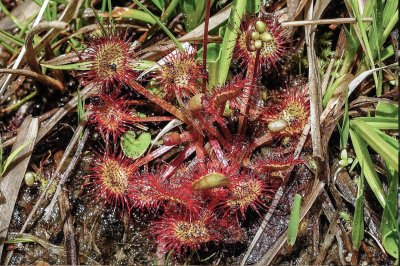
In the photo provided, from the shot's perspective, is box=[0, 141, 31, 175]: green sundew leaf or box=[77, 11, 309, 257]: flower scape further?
box=[0, 141, 31, 175]: green sundew leaf

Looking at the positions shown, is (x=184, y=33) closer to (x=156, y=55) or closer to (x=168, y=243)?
(x=156, y=55)

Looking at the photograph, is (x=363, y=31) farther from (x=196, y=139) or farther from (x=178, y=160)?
(x=178, y=160)

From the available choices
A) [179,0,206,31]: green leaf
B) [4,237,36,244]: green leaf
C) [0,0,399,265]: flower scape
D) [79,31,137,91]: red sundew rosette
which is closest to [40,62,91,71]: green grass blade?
[0,0,399,265]: flower scape

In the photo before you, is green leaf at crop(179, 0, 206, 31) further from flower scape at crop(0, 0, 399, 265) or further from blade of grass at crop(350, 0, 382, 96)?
blade of grass at crop(350, 0, 382, 96)

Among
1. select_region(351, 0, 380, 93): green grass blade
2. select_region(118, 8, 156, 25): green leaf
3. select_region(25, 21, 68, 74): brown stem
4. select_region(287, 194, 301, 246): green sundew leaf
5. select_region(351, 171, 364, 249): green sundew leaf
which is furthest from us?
select_region(118, 8, 156, 25): green leaf

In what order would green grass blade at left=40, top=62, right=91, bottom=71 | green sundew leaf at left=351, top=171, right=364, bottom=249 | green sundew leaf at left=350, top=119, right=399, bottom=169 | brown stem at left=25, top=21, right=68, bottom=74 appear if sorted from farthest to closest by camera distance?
green grass blade at left=40, top=62, right=91, bottom=71, brown stem at left=25, top=21, right=68, bottom=74, green sundew leaf at left=351, top=171, right=364, bottom=249, green sundew leaf at left=350, top=119, right=399, bottom=169

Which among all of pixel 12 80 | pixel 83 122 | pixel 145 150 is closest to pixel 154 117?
pixel 145 150
